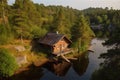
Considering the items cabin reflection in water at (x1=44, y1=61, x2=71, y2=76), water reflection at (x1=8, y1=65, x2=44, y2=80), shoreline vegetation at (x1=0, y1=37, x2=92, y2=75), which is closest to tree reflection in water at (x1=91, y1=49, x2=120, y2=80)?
water reflection at (x1=8, y1=65, x2=44, y2=80)

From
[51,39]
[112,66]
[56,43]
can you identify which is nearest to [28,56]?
[56,43]

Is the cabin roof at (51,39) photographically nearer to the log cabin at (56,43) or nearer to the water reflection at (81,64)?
the log cabin at (56,43)

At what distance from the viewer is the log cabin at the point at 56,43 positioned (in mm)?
48859

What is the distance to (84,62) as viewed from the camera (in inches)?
1929

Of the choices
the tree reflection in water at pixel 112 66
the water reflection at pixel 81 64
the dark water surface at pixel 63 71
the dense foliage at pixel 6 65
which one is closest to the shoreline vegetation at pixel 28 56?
the dark water surface at pixel 63 71

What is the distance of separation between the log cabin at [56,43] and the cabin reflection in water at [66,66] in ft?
10.6

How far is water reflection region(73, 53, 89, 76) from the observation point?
43.3 metres

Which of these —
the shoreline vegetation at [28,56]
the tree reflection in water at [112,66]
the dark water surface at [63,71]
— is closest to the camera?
the tree reflection in water at [112,66]

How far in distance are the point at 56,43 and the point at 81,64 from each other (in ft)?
27.5

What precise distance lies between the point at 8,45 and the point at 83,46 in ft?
75.0

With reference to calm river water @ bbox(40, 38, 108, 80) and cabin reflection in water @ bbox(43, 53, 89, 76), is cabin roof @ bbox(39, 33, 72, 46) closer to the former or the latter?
cabin reflection in water @ bbox(43, 53, 89, 76)

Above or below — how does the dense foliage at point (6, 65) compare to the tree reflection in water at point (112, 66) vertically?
below

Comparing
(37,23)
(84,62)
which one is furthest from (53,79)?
(37,23)

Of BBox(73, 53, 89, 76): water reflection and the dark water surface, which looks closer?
the dark water surface
